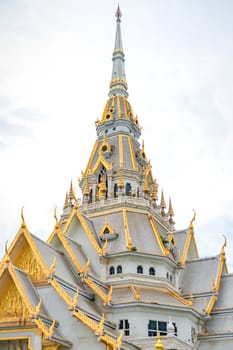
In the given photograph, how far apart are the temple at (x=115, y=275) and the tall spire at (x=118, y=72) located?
11.9 ft

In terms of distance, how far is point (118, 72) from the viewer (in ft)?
161

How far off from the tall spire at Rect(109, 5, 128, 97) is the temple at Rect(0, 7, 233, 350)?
11.9ft

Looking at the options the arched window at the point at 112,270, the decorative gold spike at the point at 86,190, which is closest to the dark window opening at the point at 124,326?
the arched window at the point at 112,270

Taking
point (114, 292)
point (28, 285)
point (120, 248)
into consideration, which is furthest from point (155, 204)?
point (28, 285)

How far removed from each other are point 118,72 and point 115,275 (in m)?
19.8

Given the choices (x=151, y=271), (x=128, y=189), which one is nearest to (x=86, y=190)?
(x=128, y=189)

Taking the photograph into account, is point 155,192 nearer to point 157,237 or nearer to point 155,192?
point 155,192

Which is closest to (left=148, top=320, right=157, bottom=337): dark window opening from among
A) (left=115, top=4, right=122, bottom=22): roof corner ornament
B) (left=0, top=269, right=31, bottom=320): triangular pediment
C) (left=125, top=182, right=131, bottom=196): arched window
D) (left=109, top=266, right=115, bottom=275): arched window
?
(left=109, top=266, right=115, bottom=275): arched window

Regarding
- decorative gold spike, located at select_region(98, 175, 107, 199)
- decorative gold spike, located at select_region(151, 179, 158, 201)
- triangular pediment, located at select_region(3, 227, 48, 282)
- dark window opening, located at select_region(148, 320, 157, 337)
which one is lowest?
dark window opening, located at select_region(148, 320, 157, 337)

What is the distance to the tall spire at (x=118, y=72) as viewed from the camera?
47750 mm

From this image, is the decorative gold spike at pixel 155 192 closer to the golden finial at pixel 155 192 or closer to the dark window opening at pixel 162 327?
the golden finial at pixel 155 192

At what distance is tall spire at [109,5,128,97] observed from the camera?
47.8 metres

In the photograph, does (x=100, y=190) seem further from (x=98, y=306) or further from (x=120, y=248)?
(x=98, y=306)

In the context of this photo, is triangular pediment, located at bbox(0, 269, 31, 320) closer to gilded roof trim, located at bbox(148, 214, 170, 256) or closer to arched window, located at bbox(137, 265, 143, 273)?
arched window, located at bbox(137, 265, 143, 273)
